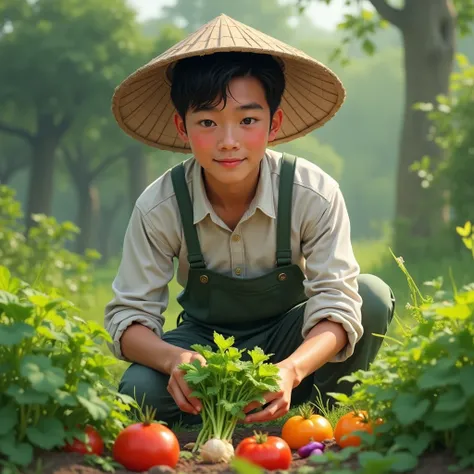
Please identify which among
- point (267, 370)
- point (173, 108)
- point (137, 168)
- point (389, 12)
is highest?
point (137, 168)

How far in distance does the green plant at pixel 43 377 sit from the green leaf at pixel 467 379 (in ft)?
3.13

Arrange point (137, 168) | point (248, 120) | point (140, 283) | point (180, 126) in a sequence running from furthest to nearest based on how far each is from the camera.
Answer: point (137, 168), point (180, 126), point (140, 283), point (248, 120)

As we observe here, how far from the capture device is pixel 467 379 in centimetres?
237

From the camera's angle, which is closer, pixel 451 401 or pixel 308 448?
pixel 451 401

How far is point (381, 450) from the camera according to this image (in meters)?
2.59

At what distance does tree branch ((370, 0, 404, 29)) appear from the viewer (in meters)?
10.6

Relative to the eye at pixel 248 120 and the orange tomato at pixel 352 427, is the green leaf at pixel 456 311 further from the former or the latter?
the eye at pixel 248 120

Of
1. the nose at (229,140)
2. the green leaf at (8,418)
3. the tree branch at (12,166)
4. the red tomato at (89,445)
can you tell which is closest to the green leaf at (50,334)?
the green leaf at (8,418)

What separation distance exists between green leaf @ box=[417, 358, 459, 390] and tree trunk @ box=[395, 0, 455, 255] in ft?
25.7

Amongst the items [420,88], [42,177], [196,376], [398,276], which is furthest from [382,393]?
[42,177]

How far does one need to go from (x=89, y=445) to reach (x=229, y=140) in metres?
1.28

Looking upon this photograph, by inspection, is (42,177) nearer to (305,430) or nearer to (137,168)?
(137,168)

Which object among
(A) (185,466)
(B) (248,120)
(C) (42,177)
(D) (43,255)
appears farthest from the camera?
(C) (42,177)

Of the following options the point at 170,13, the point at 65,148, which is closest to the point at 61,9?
the point at 65,148
